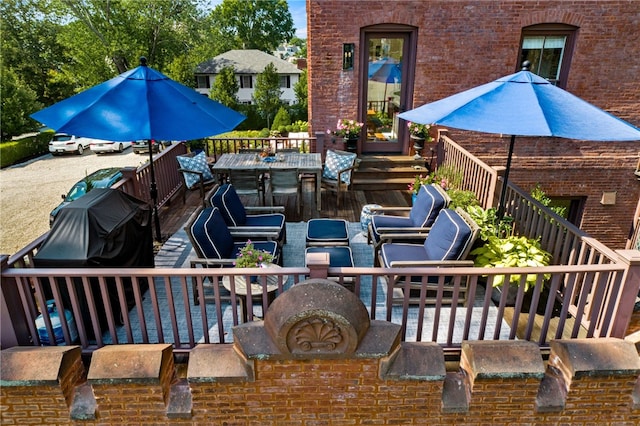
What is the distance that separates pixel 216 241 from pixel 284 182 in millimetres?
2581

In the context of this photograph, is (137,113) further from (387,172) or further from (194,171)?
(387,172)

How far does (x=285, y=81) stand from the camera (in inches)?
1313

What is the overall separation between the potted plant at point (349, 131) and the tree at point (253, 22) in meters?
41.5

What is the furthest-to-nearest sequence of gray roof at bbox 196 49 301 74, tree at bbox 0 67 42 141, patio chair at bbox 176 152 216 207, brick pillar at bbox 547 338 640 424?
gray roof at bbox 196 49 301 74 < tree at bbox 0 67 42 141 < patio chair at bbox 176 152 216 207 < brick pillar at bbox 547 338 640 424

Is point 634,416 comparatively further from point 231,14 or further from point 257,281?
point 231,14

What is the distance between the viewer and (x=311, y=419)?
9.39ft

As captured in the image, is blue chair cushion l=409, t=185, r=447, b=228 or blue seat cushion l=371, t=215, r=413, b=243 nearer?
blue chair cushion l=409, t=185, r=447, b=228

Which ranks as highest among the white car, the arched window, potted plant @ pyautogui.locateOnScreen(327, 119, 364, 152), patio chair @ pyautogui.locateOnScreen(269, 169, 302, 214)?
the arched window

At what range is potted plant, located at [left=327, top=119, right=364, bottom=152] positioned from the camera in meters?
7.82

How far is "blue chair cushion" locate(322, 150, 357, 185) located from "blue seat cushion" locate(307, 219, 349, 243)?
1.94 meters

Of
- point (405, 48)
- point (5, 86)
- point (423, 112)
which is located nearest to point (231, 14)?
point (5, 86)

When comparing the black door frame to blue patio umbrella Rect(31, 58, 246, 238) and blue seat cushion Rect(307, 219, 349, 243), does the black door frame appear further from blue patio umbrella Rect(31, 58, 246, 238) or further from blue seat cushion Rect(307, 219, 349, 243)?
blue patio umbrella Rect(31, 58, 246, 238)

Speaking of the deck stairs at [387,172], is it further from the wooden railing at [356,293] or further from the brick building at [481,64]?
the wooden railing at [356,293]

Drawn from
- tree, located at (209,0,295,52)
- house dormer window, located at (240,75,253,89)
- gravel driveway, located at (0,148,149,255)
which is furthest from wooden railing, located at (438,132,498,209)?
tree, located at (209,0,295,52)
